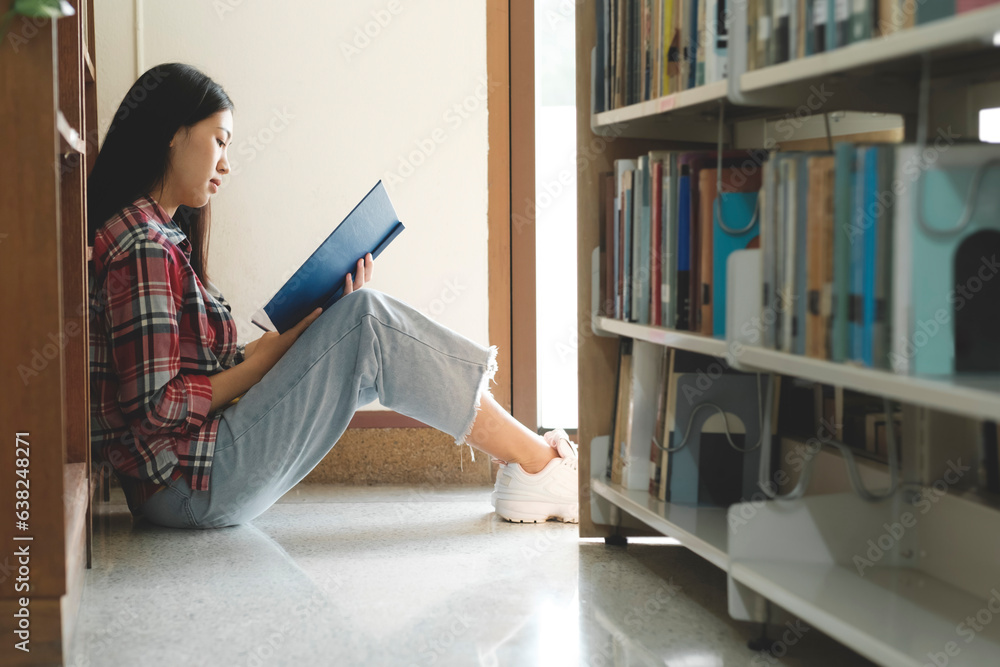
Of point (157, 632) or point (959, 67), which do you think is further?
point (157, 632)

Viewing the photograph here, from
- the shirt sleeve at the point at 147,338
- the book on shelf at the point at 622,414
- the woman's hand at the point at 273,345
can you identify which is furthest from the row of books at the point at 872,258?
the shirt sleeve at the point at 147,338

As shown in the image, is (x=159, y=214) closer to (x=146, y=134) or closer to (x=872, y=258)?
(x=146, y=134)

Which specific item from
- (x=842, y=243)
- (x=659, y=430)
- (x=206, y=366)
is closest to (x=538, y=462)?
(x=659, y=430)

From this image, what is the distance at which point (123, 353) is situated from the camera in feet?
5.65

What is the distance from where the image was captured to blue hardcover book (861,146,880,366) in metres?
1.02

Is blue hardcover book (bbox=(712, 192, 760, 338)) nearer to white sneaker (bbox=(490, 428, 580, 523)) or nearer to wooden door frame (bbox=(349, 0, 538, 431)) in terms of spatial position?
white sneaker (bbox=(490, 428, 580, 523))

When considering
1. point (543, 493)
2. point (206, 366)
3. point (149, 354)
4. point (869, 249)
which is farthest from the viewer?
point (543, 493)

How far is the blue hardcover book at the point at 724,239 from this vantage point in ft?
4.63

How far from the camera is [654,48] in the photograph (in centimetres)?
154

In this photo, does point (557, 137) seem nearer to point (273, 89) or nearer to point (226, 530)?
point (273, 89)

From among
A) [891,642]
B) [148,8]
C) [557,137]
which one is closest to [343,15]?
[148,8]

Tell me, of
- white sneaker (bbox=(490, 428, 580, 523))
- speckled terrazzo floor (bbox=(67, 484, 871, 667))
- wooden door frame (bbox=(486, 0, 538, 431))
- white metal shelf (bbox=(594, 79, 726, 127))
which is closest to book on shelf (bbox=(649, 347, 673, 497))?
speckled terrazzo floor (bbox=(67, 484, 871, 667))

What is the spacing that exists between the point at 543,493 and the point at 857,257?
3.46 ft

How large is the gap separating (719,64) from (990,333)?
0.57 metres
